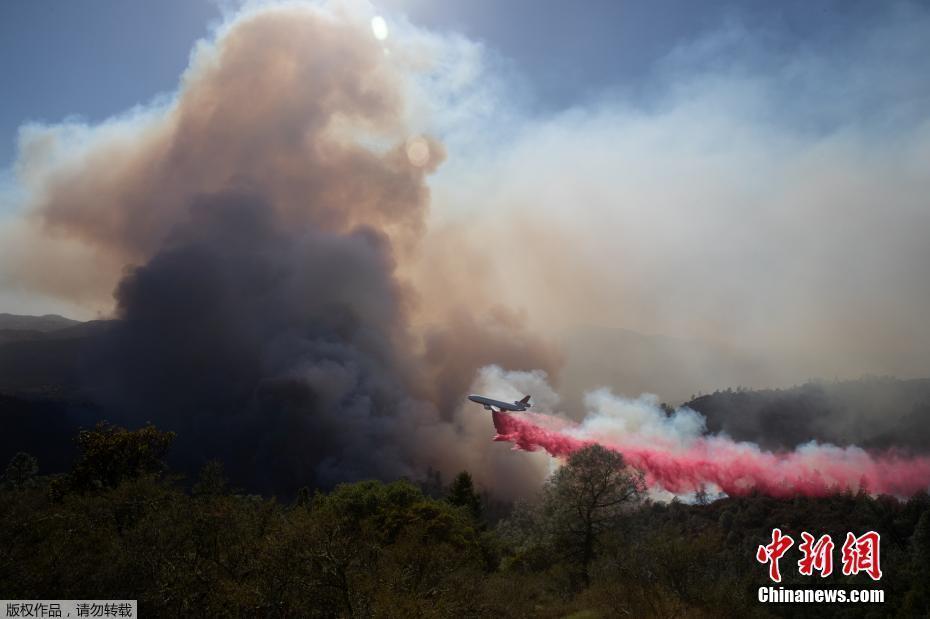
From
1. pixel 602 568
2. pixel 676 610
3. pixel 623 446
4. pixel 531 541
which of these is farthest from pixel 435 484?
pixel 676 610

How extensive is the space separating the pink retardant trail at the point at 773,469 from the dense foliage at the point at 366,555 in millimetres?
7672

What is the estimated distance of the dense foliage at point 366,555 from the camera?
24000mm

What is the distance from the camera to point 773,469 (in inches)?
2594

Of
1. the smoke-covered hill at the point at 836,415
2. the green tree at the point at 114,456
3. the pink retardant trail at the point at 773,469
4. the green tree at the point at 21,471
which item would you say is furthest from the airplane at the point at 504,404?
the smoke-covered hill at the point at 836,415

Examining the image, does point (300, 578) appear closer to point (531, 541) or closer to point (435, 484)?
point (531, 541)

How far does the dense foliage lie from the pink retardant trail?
25.2 ft

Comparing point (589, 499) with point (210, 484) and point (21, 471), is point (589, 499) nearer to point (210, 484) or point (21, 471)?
point (210, 484)

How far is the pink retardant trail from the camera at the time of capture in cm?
6278

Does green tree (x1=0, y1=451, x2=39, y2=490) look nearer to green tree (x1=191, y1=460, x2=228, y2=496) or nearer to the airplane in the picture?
green tree (x1=191, y1=460, x2=228, y2=496)

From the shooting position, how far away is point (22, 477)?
77.0 metres

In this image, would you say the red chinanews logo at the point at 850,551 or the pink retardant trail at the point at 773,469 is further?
the pink retardant trail at the point at 773,469

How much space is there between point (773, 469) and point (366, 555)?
185ft

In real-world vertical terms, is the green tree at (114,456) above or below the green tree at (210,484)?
above

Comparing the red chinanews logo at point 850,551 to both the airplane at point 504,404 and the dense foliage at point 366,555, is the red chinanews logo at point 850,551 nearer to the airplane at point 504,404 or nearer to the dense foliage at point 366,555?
the dense foliage at point 366,555
